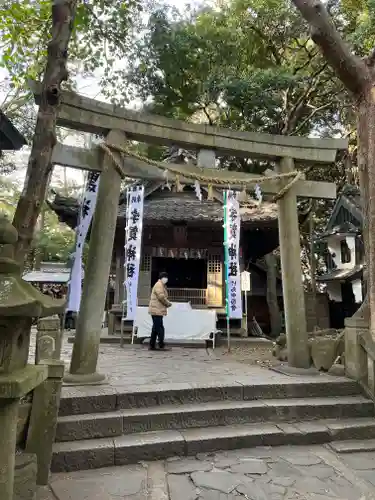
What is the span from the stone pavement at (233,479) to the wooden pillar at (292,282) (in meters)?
2.44

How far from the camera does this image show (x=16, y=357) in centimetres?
277

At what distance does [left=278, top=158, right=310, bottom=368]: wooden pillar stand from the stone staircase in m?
1.01

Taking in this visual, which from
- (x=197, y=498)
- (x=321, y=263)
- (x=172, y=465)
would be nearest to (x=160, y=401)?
(x=172, y=465)

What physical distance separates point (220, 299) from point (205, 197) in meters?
4.12

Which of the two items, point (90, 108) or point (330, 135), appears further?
point (330, 135)

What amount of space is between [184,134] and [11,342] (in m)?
5.13

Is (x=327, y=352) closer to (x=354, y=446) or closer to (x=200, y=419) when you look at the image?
(x=354, y=446)

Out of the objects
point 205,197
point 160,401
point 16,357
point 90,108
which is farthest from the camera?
point 205,197

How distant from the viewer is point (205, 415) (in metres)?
4.89

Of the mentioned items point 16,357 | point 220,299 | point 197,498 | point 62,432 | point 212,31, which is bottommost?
point 197,498

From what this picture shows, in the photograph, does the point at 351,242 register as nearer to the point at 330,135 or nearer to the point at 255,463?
the point at 330,135

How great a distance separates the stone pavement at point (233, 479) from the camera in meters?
3.50

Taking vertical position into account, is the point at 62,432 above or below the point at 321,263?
below

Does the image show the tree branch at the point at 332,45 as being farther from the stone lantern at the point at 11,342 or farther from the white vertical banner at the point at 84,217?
the stone lantern at the point at 11,342
